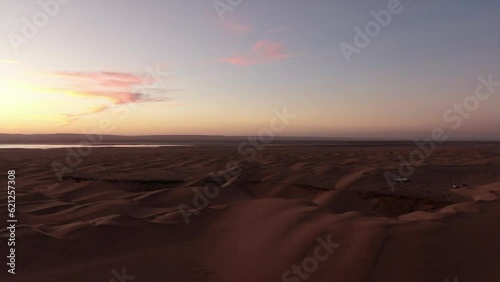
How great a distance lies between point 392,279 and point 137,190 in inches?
365

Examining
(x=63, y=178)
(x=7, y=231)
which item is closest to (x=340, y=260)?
(x=7, y=231)

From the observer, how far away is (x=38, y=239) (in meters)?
5.95

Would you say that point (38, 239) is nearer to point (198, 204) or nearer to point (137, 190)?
point (198, 204)
